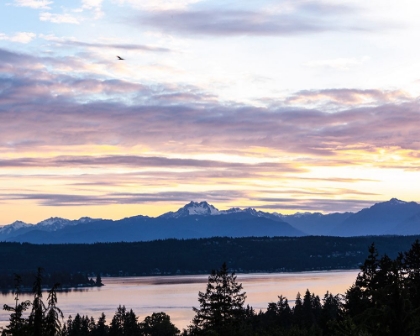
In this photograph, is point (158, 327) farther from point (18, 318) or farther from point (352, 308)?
point (18, 318)

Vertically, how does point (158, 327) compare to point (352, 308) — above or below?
below

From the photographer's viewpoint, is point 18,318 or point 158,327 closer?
point 18,318

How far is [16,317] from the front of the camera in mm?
35844

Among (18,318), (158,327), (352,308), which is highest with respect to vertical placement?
(18,318)

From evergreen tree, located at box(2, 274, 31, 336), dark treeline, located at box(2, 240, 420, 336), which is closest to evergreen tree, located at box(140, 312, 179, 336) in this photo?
dark treeline, located at box(2, 240, 420, 336)

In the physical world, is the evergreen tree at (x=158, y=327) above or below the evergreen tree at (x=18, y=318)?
below

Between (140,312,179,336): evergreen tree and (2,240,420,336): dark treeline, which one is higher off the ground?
(2,240,420,336): dark treeline

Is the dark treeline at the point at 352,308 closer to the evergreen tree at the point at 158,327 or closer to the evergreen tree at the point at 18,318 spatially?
the evergreen tree at the point at 18,318

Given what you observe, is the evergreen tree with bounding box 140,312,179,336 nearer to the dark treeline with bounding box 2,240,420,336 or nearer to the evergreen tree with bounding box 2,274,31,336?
the dark treeline with bounding box 2,240,420,336

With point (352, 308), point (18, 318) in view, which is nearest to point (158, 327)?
point (352, 308)

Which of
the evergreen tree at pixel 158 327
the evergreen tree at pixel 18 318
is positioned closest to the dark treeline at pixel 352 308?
the evergreen tree at pixel 18 318

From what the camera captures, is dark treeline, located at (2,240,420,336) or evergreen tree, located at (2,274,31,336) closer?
dark treeline, located at (2,240,420,336)

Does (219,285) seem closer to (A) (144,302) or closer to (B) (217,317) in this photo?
(B) (217,317)

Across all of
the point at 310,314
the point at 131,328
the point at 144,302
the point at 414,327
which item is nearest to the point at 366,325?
the point at 414,327
